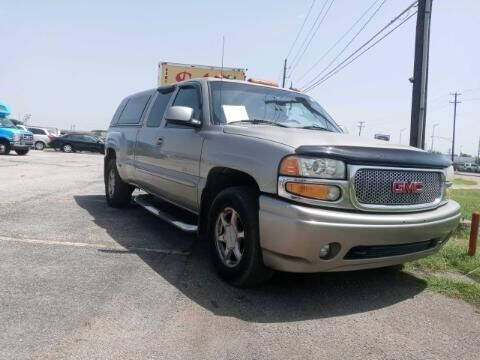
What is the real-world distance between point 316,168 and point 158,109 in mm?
3212

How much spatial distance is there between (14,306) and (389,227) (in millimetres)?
2863

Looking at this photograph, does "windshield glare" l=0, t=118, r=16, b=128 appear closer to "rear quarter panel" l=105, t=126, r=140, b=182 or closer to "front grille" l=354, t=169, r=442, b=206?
"rear quarter panel" l=105, t=126, r=140, b=182

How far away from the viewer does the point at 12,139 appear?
2306cm

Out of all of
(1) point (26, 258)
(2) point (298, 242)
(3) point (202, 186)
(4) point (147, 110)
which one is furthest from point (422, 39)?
(1) point (26, 258)

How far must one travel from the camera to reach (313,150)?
3.46 m

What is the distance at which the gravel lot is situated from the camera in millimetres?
2953

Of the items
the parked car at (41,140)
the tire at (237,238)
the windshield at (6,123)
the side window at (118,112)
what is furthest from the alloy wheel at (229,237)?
the parked car at (41,140)

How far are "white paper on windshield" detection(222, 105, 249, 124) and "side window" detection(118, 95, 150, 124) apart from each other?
222 cm

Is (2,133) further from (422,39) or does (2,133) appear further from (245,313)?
(245,313)

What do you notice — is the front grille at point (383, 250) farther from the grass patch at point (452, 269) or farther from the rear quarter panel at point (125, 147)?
the rear quarter panel at point (125, 147)

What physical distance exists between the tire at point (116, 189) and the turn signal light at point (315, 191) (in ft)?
15.2

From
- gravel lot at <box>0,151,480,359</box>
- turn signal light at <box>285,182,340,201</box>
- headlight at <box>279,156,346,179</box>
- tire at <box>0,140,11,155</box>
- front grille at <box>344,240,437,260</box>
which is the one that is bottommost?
gravel lot at <box>0,151,480,359</box>

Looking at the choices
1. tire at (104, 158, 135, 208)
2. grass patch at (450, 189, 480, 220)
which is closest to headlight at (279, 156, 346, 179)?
tire at (104, 158, 135, 208)

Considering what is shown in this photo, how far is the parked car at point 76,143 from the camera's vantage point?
112 ft
